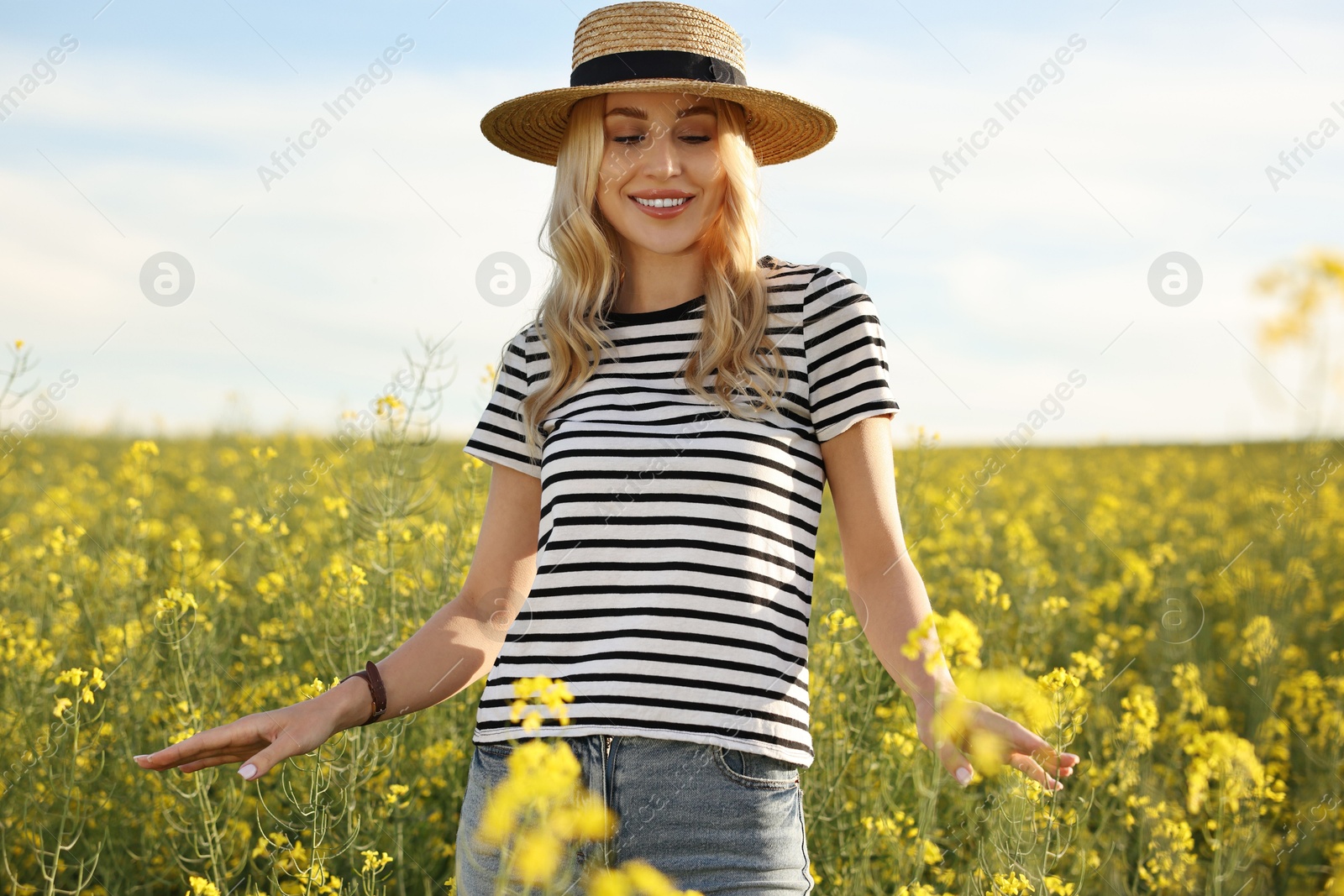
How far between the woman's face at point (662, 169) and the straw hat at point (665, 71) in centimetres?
3

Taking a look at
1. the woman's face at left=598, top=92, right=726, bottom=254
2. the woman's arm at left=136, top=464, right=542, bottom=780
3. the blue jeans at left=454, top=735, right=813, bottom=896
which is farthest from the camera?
the woman's face at left=598, top=92, right=726, bottom=254

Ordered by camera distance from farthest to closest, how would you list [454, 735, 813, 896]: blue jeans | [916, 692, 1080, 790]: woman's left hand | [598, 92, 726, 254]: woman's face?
[598, 92, 726, 254]: woman's face
[454, 735, 813, 896]: blue jeans
[916, 692, 1080, 790]: woman's left hand

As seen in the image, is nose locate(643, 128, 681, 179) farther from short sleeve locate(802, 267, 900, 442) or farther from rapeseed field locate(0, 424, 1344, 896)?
rapeseed field locate(0, 424, 1344, 896)

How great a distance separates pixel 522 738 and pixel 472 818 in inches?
5.6

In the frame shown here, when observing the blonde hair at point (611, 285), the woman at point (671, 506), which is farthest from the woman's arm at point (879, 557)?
the blonde hair at point (611, 285)

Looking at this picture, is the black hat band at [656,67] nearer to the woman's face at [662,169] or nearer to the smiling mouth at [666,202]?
the woman's face at [662,169]

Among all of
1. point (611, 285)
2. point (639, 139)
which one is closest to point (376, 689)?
point (611, 285)

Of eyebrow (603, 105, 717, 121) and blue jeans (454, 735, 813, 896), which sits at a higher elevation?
eyebrow (603, 105, 717, 121)

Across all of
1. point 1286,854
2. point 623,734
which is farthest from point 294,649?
point 1286,854

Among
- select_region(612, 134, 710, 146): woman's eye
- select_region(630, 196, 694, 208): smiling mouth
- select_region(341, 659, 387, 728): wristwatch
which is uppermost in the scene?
select_region(612, 134, 710, 146): woman's eye

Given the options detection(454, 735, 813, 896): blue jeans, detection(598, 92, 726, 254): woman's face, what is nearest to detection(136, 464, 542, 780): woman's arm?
detection(454, 735, 813, 896): blue jeans

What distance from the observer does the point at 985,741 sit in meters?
1.14

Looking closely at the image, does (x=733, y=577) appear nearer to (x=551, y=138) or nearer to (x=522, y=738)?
(x=522, y=738)

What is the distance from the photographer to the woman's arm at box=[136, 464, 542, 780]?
141cm
